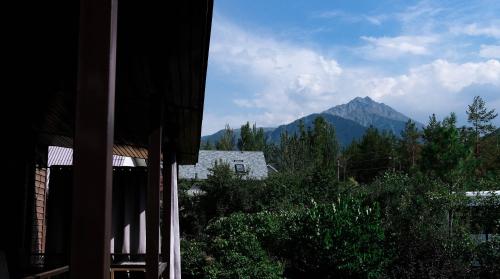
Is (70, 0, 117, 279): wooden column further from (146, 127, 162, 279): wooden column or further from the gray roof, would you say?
the gray roof

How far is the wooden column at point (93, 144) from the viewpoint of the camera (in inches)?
73.2

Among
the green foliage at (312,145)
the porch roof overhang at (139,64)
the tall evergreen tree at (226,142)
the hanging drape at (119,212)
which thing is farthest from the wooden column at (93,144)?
the tall evergreen tree at (226,142)

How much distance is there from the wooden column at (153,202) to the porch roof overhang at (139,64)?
0.22 m

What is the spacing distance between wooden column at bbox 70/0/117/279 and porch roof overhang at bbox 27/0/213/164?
0.58m

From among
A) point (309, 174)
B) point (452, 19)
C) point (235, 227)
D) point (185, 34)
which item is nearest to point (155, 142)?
point (185, 34)

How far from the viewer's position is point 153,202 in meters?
5.26

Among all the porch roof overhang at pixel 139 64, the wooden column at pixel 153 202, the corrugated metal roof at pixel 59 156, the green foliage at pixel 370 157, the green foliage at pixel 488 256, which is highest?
the green foliage at pixel 370 157

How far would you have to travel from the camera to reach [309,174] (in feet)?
71.6

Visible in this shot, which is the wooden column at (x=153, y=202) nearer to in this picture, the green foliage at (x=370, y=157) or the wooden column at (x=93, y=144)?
the wooden column at (x=93, y=144)

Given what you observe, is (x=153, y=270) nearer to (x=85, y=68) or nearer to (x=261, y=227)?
(x=85, y=68)

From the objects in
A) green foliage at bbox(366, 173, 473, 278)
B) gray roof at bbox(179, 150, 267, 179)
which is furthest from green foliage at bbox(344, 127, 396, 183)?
green foliage at bbox(366, 173, 473, 278)

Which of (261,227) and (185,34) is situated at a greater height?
(185,34)

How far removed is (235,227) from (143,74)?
9.46 metres

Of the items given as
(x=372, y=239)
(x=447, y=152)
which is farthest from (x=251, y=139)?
(x=372, y=239)
